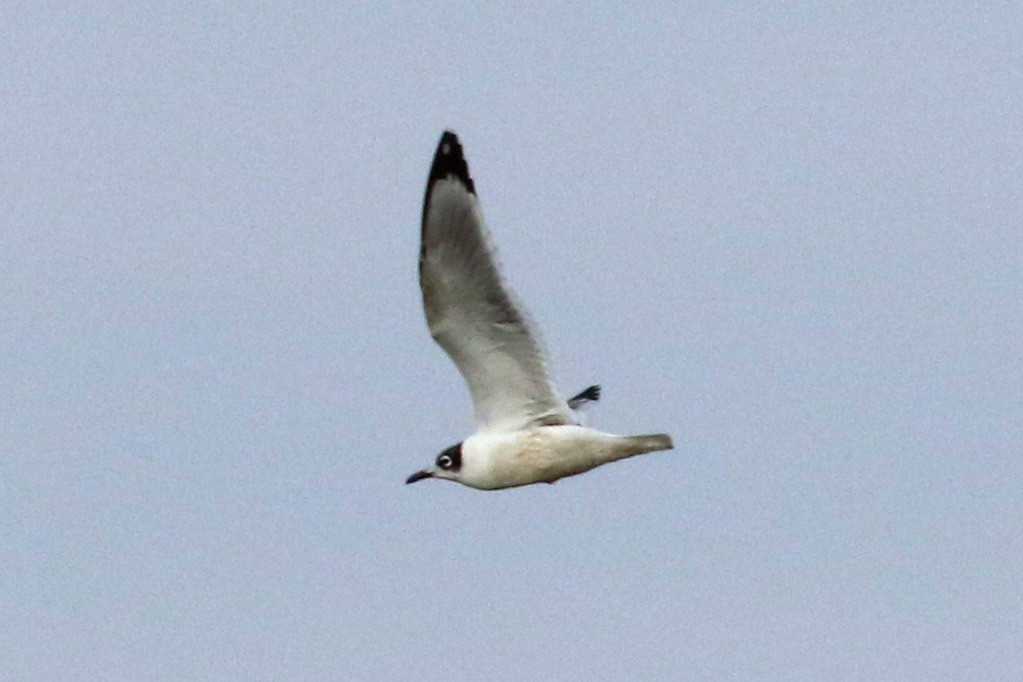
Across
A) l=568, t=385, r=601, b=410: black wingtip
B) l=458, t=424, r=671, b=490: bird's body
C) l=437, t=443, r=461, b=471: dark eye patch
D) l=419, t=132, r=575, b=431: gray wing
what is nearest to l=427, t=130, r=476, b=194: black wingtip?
l=419, t=132, r=575, b=431: gray wing

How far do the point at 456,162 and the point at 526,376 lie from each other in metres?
1.96

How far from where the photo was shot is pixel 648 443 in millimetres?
25547

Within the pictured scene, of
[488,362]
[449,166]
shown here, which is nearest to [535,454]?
[488,362]

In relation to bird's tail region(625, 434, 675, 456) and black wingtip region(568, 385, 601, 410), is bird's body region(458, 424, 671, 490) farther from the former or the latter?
black wingtip region(568, 385, 601, 410)

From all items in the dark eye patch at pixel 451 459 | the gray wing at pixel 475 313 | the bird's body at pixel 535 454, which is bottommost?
the bird's body at pixel 535 454

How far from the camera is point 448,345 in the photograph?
26078mm

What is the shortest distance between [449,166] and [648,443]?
259 centimetres

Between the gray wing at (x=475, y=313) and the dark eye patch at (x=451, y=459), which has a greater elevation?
the gray wing at (x=475, y=313)

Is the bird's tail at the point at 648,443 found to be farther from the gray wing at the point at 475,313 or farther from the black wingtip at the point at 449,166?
the black wingtip at the point at 449,166

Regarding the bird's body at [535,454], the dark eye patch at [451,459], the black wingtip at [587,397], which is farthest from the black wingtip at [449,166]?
the black wingtip at [587,397]

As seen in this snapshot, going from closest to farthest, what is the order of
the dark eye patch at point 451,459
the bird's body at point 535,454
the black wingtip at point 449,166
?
the black wingtip at point 449,166, the bird's body at point 535,454, the dark eye patch at point 451,459

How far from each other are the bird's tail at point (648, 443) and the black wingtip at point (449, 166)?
2.26 m

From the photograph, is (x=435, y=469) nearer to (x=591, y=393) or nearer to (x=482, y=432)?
(x=482, y=432)

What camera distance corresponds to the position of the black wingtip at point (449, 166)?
2544cm
